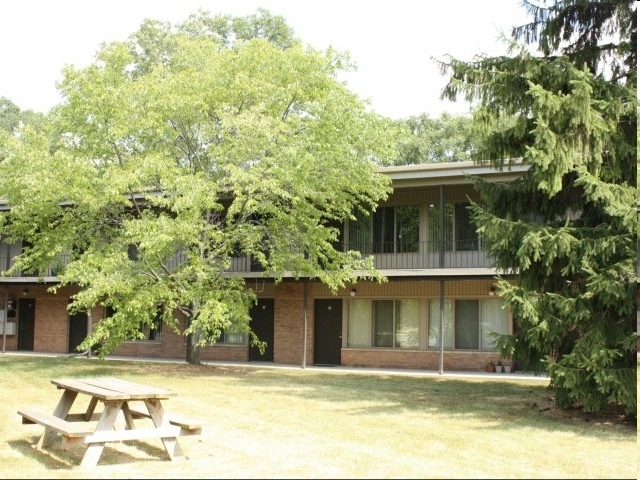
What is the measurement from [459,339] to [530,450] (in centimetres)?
1355

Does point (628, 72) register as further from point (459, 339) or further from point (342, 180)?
point (459, 339)

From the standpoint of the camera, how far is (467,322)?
2338 centimetres

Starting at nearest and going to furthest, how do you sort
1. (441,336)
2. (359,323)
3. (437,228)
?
(441,336), (437,228), (359,323)

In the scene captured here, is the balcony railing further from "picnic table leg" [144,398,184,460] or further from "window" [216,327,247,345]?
"picnic table leg" [144,398,184,460]

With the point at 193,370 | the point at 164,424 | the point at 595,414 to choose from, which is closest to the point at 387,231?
the point at 193,370

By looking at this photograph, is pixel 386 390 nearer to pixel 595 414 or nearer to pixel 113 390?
pixel 595 414

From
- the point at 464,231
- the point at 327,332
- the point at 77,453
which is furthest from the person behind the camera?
the point at 327,332

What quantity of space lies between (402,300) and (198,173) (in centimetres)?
762

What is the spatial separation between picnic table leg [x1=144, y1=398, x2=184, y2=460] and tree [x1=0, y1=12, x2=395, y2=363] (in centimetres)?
1002

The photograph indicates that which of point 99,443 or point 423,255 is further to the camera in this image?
point 423,255

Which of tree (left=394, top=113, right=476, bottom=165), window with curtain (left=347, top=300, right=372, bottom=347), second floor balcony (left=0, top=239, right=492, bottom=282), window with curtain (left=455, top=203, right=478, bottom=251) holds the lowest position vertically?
window with curtain (left=347, top=300, right=372, bottom=347)

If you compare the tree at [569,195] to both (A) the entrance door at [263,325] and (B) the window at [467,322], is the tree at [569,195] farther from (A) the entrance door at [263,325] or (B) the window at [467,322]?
(A) the entrance door at [263,325]

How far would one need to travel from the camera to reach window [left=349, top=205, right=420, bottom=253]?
24203 mm

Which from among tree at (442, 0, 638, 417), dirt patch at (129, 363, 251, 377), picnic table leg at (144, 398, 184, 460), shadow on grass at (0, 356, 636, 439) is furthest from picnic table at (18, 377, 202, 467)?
dirt patch at (129, 363, 251, 377)
